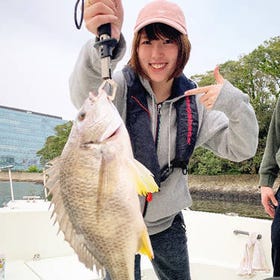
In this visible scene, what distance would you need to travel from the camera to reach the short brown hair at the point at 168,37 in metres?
1.84

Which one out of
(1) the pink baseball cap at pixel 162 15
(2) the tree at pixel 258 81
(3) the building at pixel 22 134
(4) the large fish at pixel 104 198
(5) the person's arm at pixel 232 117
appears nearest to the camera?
(4) the large fish at pixel 104 198

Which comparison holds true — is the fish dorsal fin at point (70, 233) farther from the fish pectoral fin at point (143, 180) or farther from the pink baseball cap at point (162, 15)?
the pink baseball cap at point (162, 15)

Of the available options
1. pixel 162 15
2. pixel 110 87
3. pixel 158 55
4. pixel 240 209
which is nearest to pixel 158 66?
pixel 158 55

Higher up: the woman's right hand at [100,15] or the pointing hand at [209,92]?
the woman's right hand at [100,15]

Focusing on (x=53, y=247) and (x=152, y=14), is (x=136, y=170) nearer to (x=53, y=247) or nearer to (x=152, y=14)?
(x=152, y=14)

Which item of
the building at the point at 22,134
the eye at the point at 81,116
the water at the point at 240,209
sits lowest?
the water at the point at 240,209

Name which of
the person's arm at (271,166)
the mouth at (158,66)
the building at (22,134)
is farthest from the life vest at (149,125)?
the building at (22,134)

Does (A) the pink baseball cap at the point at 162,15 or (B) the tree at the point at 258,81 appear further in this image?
(B) the tree at the point at 258,81

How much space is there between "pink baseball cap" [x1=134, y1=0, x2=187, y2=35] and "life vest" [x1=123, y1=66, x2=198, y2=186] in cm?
36

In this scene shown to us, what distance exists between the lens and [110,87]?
143 centimetres

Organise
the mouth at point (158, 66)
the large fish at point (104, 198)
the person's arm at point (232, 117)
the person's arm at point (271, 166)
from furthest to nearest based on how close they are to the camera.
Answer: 1. the person's arm at point (271, 166)
2. the mouth at point (158, 66)
3. the person's arm at point (232, 117)
4. the large fish at point (104, 198)

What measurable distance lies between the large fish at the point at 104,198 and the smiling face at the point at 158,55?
650 mm

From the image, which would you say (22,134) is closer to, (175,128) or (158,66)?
(175,128)

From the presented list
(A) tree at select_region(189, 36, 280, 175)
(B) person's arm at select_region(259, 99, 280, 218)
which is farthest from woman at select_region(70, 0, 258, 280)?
(A) tree at select_region(189, 36, 280, 175)
